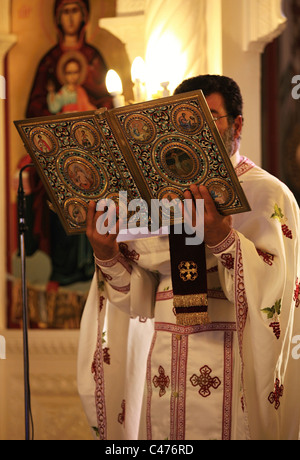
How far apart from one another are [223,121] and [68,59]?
3074mm

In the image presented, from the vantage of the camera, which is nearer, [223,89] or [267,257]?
[267,257]

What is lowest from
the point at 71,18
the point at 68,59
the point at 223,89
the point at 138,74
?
the point at 223,89

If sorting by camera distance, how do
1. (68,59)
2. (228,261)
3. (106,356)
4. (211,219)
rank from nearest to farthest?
(211,219), (228,261), (106,356), (68,59)

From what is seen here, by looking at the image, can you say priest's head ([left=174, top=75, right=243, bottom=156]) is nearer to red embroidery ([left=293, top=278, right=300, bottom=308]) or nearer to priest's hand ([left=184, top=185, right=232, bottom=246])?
priest's hand ([left=184, top=185, right=232, bottom=246])

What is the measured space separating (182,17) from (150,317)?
200 cm

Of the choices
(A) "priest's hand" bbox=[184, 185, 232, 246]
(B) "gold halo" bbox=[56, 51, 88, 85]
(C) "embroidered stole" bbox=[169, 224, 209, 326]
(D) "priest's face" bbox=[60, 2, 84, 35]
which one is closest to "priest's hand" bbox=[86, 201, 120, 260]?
(C) "embroidered stole" bbox=[169, 224, 209, 326]

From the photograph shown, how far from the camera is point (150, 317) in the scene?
9.61ft

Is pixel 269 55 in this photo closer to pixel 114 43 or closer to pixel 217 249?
pixel 114 43

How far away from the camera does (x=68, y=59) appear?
17.8 feet

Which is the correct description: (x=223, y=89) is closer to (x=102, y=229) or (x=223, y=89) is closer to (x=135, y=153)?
(x=135, y=153)

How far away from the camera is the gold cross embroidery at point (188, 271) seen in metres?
2.58

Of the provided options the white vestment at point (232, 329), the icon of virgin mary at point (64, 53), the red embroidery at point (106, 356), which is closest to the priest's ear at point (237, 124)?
the white vestment at point (232, 329)

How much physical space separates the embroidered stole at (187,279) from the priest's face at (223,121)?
373mm

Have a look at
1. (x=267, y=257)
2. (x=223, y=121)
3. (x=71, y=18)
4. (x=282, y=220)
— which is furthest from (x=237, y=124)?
(x=71, y=18)
